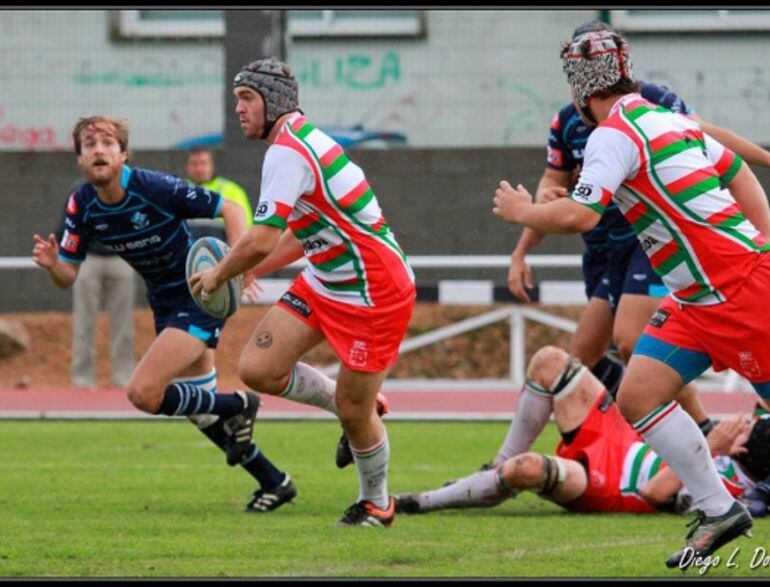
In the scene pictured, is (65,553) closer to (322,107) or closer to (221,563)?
(221,563)

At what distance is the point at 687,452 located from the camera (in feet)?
19.9

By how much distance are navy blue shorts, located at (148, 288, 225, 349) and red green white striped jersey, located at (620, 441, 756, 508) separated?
228 centimetres

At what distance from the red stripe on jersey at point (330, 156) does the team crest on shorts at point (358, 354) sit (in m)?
0.84

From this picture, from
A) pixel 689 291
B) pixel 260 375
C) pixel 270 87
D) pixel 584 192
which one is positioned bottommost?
pixel 260 375

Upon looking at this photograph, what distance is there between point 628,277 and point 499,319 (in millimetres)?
7806

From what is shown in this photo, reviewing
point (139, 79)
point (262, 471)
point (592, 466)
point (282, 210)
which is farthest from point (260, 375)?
point (139, 79)

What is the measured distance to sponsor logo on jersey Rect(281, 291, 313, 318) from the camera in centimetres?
737

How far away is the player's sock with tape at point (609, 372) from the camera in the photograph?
9375 mm

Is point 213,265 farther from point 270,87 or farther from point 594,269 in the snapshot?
point 594,269

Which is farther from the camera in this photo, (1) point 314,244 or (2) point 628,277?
(2) point 628,277

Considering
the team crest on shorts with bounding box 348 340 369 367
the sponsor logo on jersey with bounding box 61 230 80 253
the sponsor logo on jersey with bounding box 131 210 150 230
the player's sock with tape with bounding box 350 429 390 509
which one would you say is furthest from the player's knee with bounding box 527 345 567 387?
the sponsor logo on jersey with bounding box 61 230 80 253

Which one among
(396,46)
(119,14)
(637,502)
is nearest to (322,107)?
(396,46)

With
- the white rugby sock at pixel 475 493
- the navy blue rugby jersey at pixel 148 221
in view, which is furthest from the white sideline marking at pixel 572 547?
the navy blue rugby jersey at pixel 148 221

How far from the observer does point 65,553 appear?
630 centimetres
